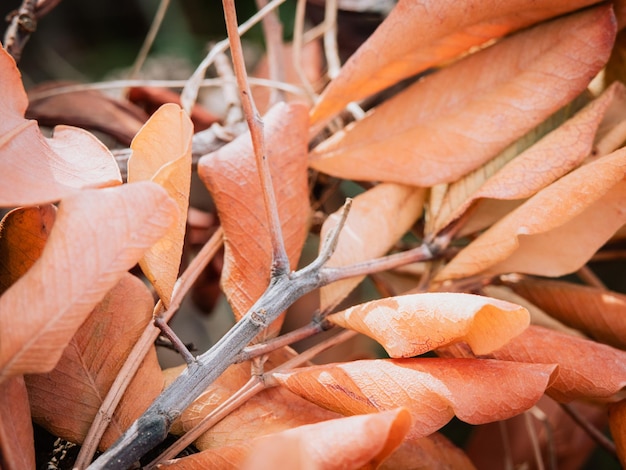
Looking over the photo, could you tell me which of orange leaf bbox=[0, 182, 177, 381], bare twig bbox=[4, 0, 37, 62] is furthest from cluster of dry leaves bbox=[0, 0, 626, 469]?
bare twig bbox=[4, 0, 37, 62]

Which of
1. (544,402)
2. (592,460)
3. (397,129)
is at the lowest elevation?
(592,460)

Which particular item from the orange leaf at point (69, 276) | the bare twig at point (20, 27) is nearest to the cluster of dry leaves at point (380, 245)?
the orange leaf at point (69, 276)

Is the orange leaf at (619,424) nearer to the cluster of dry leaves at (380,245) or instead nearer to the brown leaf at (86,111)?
the cluster of dry leaves at (380,245)

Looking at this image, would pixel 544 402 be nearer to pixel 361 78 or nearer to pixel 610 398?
pixel 610 398

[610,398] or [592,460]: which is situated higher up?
[610,398]

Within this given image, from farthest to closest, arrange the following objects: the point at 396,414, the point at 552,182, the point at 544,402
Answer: the point at 544,402
the point at 552,182
the point at 396,414

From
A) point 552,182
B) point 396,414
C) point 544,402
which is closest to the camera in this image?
point 396,414

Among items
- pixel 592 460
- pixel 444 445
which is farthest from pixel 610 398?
pixel 592 460
